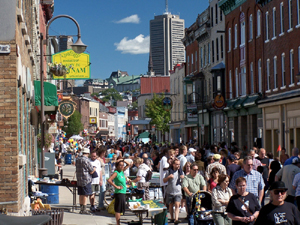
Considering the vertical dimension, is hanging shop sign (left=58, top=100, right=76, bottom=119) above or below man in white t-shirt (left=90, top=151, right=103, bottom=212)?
above

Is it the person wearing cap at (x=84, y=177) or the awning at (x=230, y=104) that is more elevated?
the awning at (x=230, y=104)

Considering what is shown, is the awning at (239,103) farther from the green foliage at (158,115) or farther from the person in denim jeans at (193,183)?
the green foliage at (158,115)

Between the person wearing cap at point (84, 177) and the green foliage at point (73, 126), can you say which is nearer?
the person wearing cap at point (84, 177)

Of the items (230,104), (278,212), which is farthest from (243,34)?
(278,212)

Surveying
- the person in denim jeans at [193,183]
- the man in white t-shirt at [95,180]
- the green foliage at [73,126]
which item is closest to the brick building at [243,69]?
the man in white t-shirt at [95,180]

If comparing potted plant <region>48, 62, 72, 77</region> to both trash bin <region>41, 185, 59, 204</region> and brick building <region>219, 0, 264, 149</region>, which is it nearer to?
trash bin <region>41, 185, 59, 204</region>

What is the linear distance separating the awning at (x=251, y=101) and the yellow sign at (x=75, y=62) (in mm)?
11778

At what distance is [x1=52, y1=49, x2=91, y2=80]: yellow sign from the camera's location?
29.7m

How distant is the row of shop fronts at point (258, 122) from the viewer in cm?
3017

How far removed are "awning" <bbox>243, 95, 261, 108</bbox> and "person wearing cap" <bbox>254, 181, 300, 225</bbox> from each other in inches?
1134

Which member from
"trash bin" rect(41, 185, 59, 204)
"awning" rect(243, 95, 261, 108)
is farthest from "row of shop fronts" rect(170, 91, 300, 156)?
"trash bin" rect(41, 185, 59, 204)

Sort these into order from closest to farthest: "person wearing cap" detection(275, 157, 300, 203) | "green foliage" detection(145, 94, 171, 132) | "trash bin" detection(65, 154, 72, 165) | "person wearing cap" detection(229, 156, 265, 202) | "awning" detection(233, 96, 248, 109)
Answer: "person wearing cap" detection(229, 156, 265, 202) → "person wearing cap" detection(275, 157, 300, 203) → "awning" detection(233, 96, 248, 109) → "trash bin" detection(65, 154, 72, 165) → "green foliage" detection(145, 94, 171, 132)

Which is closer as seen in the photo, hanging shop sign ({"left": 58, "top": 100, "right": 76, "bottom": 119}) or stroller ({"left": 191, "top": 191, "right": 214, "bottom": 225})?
stroller ({"left": 191, "top": 191, "right": 214, "bottom": 225})

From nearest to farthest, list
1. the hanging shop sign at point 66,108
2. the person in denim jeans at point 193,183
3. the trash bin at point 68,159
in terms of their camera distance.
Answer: the person in denim jeans at point 193,183, the hanging shop sign at point 66,108, the trash bin at point 68,159
